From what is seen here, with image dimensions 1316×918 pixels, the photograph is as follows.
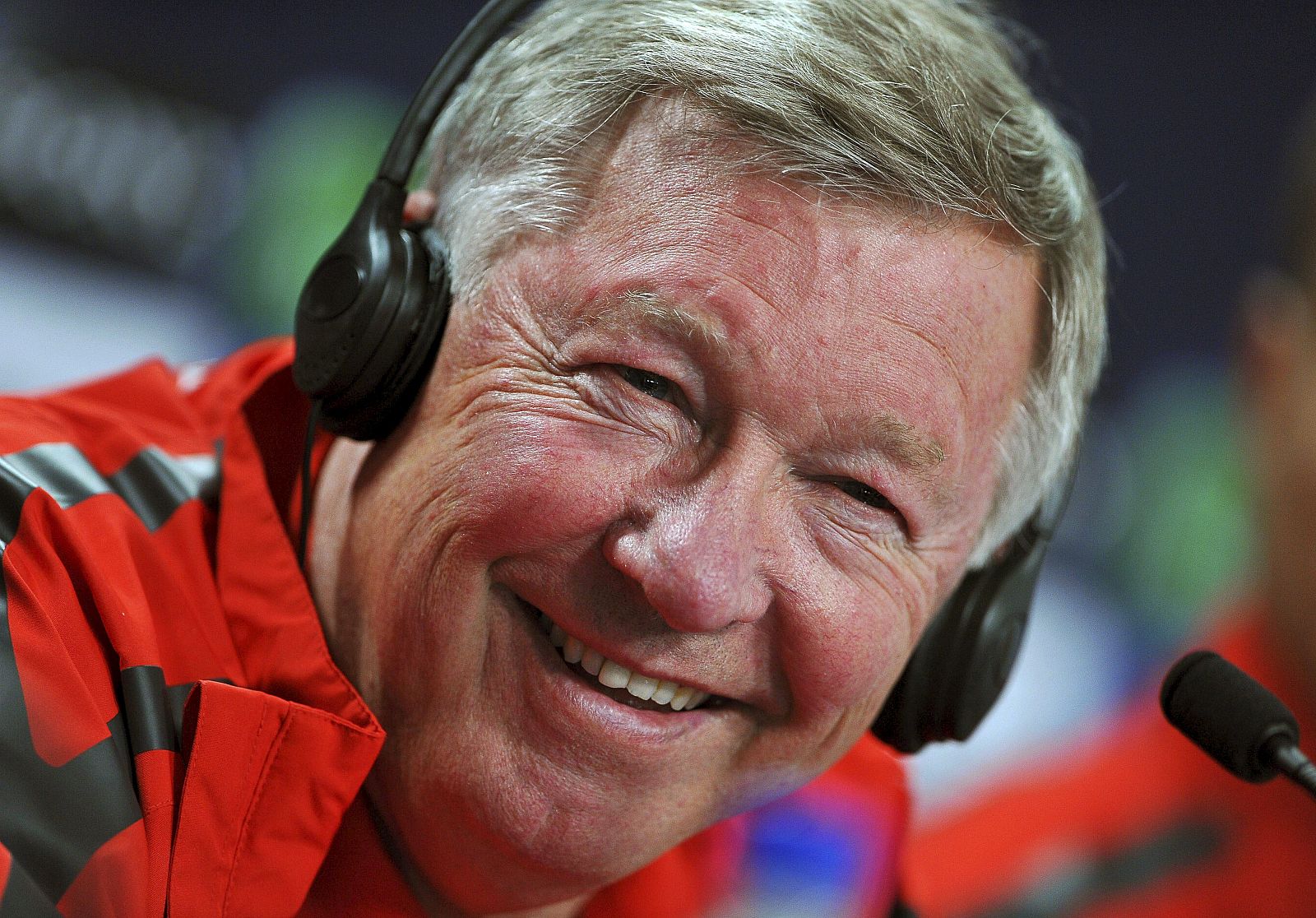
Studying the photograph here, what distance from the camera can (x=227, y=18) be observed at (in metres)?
2.44

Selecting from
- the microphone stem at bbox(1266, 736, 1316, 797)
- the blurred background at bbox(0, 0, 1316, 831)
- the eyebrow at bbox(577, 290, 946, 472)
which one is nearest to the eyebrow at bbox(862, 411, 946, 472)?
the eyebrow at bbox(577, 290, 946, 472)

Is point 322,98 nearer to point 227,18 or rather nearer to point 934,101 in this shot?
point 227,18

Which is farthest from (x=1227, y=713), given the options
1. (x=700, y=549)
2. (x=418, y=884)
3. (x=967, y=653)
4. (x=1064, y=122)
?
(x=1064, y=122)

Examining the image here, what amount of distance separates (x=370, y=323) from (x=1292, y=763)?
2.72 ft

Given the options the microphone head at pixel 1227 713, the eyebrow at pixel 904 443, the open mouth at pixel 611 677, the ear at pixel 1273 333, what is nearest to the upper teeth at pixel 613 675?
the open mouth at pixel 611 677

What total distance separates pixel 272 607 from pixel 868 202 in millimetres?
→ 619

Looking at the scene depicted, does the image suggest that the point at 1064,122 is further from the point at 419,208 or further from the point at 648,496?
the point at 648,496

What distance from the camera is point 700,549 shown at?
3.00ft

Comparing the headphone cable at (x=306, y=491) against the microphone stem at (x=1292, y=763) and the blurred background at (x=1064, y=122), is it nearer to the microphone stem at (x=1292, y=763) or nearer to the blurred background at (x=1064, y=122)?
the microphone stem at (x=1292, y=763)

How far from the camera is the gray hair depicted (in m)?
0.98

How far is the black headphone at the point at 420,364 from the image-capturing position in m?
1.01

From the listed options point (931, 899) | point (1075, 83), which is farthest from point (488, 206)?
point (1075, 83)

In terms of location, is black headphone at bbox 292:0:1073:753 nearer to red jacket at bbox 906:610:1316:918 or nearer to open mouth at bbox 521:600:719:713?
open mouth at bbox 521:600:719:713

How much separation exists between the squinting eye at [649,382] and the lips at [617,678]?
21 centimetres
